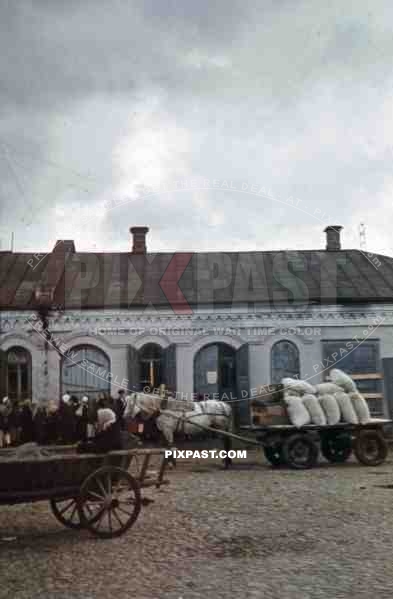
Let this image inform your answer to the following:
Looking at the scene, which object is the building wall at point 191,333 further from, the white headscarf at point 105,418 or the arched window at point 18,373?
the white headscarf at point 105,418

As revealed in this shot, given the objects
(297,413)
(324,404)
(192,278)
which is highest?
(192,278)

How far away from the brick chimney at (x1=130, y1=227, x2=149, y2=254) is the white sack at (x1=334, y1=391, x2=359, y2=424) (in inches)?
411

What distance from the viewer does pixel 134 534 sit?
772cm

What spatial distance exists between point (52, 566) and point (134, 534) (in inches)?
59.1

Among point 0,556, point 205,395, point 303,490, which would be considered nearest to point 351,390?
point 303,490

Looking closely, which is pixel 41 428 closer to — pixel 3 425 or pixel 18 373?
pixel 3 425

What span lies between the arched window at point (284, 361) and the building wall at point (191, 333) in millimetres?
150

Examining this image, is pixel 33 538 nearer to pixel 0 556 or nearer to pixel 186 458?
pixel 0 556

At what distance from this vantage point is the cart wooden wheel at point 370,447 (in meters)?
13.8

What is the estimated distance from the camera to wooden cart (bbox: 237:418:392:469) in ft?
43.9

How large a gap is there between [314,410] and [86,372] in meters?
7.95

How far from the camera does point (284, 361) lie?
19828 mm

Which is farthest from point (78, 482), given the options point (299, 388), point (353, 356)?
point (353, 356)

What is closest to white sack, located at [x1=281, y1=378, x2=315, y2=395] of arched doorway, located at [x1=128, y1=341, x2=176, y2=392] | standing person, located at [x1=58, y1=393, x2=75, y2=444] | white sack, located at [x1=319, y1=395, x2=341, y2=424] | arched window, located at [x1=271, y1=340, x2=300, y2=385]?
white sack, located at [x1=319, y1=395, x2=341, y2=424]
